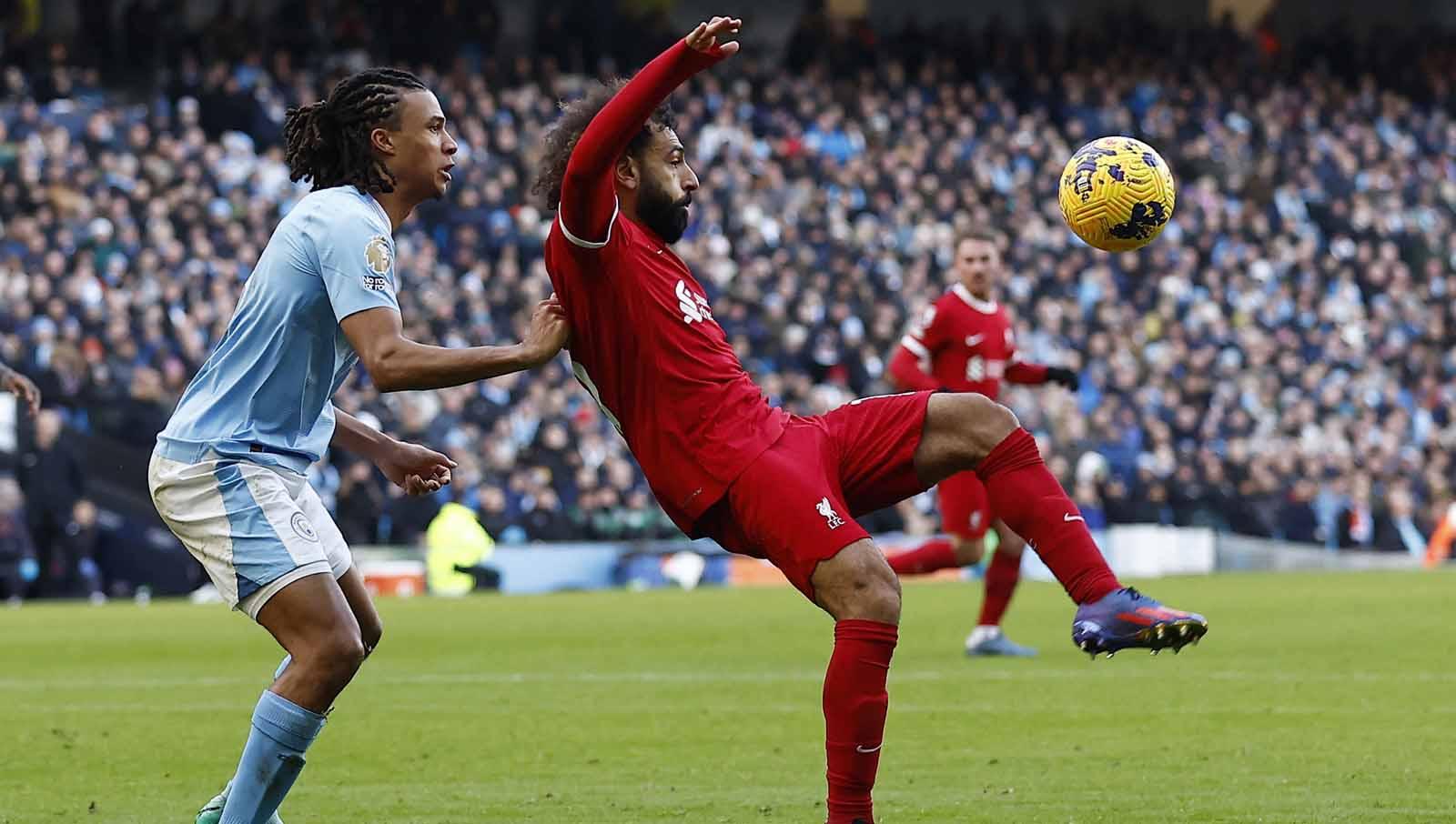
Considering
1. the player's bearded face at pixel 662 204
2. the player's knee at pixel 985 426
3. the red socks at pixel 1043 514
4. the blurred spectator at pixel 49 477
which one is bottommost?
the blurred spectator at pixel 49 477

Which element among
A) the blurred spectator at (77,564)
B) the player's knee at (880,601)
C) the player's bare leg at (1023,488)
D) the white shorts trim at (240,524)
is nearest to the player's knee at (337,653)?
the white shorts trim at (240,524)

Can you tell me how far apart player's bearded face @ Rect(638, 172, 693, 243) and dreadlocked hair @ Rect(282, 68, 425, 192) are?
721 millimetres

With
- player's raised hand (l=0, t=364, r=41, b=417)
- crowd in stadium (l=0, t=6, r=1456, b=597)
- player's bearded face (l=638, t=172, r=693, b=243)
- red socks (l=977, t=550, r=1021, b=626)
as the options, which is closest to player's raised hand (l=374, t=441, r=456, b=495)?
player's bearded face (l=638, t=172, r=693, b=243)

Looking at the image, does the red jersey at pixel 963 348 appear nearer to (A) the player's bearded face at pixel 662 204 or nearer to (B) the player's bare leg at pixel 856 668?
(A) the player's bearded face at pixel 662 204

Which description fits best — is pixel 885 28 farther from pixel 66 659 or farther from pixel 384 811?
pixel 384 811

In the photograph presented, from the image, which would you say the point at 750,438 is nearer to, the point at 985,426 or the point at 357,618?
the point at 985,426

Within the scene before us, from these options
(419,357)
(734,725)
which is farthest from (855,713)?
(734,725)

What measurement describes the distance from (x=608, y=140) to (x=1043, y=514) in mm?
1623

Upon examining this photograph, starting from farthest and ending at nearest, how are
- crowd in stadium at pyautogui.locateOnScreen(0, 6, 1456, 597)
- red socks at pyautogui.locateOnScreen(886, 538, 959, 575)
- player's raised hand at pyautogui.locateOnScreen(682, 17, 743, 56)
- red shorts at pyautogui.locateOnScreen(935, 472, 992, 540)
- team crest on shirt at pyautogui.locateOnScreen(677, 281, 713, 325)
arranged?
crowd in stadium at pyautogui.locateOnScreen(0, 6, 1456, 597)
red socks at pyautogui.locateOnScreen(886, 538, 959, 575)
red shorts at pyautogui.locateOnScreen(935, 472, 992, 540)
team crest on shirt at pyautogui.locateOnScreen(677, 281, 713, 325)
player's raised hand at pyautogui.locateOnScreen(682, 17, 743, 56)

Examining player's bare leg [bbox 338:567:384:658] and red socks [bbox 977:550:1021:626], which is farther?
red socks [bbox 977:550:1021:626]

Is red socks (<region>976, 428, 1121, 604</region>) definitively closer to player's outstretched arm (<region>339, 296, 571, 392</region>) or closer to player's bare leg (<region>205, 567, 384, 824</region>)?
player's outstretched arm (<region>339, 296, 571, 392</region>)

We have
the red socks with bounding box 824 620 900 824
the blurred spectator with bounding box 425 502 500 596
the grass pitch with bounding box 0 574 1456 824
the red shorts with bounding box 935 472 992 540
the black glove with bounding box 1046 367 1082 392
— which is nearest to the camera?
the red socks with bounding box 824 620 900 824

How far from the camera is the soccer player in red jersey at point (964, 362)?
13.0 m

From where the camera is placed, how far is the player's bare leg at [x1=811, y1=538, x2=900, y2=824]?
544cm
